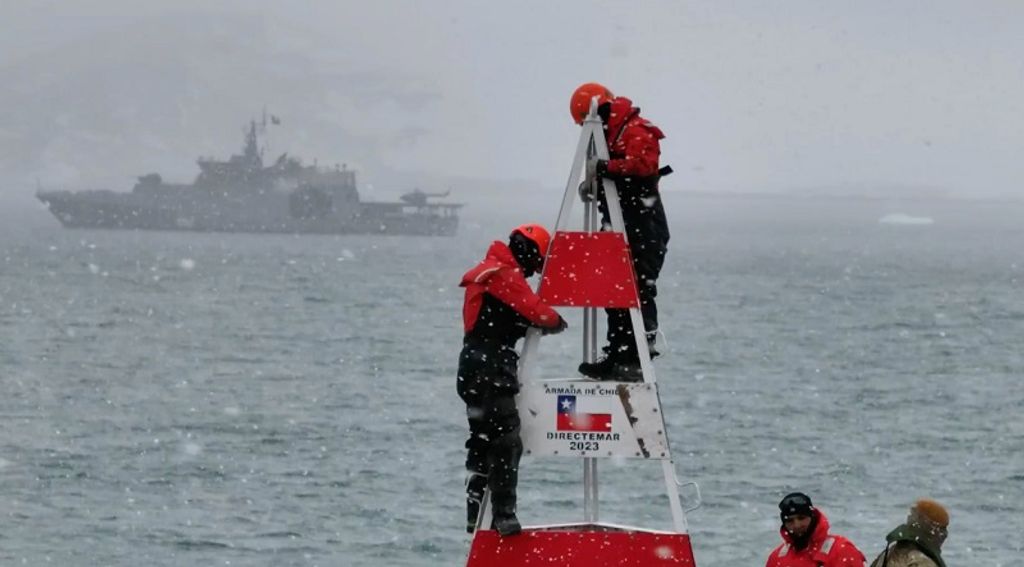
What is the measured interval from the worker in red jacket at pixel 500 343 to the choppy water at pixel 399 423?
25108mm

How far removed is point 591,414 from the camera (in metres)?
7.78

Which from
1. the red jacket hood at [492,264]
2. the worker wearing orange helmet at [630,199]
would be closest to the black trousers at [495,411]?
the red jacket hood at [492,264]

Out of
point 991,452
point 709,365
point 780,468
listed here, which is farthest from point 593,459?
point 709,365

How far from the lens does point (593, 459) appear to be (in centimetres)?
789

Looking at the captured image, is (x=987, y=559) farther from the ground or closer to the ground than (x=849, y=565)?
closer to the ground

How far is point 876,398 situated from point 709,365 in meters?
13.6

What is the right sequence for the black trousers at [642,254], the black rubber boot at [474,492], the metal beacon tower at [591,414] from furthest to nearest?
1. the black rubber boot at [474,492]
2. the black trousers at [642,254]
3. the metal beacon tower at [591,414]

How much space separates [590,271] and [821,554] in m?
1.60

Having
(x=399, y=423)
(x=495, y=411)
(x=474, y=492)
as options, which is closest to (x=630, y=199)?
(x=495, y=411)

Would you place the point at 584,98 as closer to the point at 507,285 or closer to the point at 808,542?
the point at 507,285

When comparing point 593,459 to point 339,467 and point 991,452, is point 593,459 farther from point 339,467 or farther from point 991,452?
point 991,452

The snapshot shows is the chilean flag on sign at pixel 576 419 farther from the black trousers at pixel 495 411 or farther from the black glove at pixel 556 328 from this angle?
the black glove at pixel 556 328

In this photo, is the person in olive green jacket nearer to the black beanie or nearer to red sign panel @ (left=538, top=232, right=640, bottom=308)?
the black beanie

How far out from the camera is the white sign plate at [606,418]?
25.4 feet
